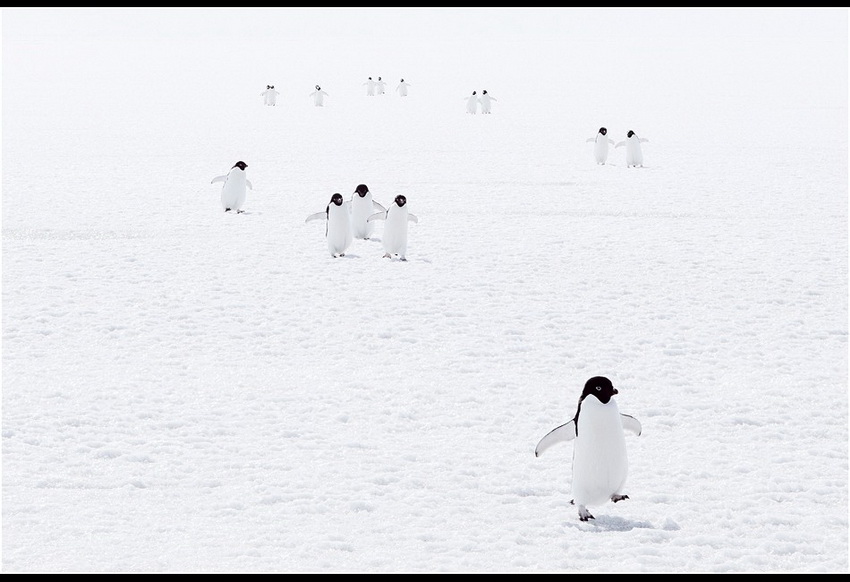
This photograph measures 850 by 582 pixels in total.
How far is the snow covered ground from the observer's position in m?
4.68

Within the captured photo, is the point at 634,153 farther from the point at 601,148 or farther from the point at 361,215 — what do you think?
the point at 361,215

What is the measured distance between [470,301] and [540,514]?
4362 millimetres

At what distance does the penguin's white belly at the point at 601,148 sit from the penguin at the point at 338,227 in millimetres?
9190

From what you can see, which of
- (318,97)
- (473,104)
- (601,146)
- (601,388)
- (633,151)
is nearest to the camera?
(601,388)

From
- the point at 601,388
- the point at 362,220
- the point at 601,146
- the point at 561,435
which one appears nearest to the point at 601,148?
the point at 601,146

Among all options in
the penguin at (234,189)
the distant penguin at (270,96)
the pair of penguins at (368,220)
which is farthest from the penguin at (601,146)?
the distant penguin at (270,96)

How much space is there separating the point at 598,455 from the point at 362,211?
23.2 feet

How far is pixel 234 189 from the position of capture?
13430mm

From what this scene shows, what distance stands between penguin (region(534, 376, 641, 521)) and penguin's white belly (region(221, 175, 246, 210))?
30.1ft

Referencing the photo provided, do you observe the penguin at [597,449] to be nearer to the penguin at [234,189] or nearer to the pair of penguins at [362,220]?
the pair of penguins at [362,220]

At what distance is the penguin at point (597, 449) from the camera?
15.6ft

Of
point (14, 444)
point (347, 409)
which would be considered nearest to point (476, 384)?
point (347, 409)

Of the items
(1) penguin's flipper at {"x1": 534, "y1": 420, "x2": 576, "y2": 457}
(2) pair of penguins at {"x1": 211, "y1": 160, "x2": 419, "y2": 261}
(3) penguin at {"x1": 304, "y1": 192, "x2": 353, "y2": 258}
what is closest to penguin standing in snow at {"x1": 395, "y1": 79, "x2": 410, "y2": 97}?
(2) pair of penguins at {"x1": 211, "y1": 160, "x2": 419, "y2": 261}
